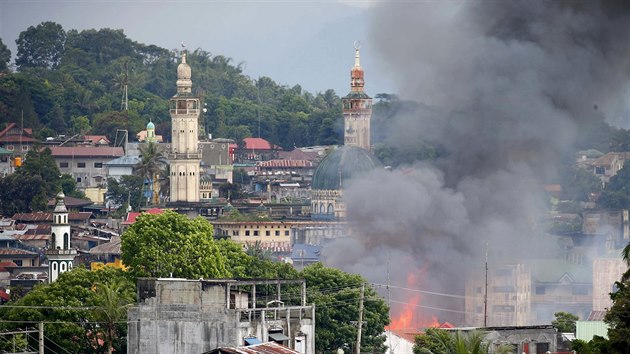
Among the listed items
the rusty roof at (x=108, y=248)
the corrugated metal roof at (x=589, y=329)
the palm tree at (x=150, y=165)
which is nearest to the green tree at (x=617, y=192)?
the palm tree at (x=150, y=165)

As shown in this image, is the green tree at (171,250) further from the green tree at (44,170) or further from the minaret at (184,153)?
the green tree at (44,170)

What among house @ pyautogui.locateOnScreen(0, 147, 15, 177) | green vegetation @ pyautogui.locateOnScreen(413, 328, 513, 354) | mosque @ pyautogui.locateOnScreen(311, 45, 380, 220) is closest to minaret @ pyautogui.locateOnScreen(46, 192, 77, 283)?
green vegetation @ pyautogui.locateOnScreen(413, 328, 513, 354)

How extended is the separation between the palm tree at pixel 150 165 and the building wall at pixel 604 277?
45297 mm

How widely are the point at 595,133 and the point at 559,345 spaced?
127 m

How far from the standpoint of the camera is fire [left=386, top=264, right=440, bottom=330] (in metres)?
111

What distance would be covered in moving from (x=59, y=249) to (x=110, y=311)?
138 ft

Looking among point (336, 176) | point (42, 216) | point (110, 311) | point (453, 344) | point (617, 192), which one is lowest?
point (453, 344)

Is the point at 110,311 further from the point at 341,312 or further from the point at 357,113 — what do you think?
the point at 357,113

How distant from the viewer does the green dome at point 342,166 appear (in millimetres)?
157875

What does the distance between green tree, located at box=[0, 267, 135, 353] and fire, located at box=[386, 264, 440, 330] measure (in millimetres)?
32405

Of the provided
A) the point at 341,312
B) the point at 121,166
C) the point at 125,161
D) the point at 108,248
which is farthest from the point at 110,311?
the point at 125,161

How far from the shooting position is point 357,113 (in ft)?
596

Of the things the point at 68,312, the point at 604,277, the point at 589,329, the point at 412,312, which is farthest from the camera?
the point at 604,277

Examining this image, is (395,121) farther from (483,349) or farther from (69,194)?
(483,349)
